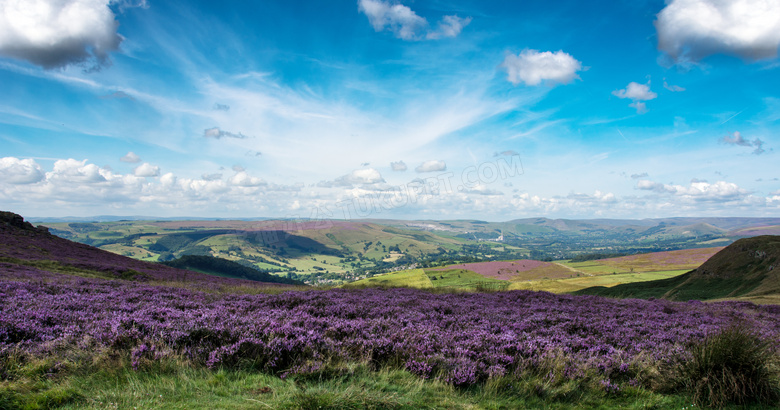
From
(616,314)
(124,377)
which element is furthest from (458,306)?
(124,377)

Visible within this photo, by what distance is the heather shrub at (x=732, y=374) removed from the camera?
5371 mm

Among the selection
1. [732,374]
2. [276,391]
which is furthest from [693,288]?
[276,391]

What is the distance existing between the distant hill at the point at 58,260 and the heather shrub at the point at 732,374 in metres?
24.6

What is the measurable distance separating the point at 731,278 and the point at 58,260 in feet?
209

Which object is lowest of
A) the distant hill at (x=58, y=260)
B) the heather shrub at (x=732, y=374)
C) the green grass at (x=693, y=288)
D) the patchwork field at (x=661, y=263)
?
the patchwork field at (x=661, y=263)

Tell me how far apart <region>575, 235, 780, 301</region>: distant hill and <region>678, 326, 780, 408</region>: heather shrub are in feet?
104

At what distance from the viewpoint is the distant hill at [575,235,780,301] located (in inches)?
1135

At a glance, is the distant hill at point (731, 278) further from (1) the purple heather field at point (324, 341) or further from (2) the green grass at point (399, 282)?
(1) the purple heather field at point (324, 341)

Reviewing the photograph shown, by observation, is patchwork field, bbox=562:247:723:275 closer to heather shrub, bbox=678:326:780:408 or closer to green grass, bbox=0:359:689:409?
heather shrub, bbox=678:326:780:408

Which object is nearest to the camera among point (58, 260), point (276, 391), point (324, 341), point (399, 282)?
point (276, 391)

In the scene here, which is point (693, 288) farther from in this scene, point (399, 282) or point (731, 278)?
point (399, 282)

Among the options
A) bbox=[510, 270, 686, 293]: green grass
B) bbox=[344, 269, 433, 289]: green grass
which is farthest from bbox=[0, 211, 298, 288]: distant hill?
bbox=[510, 270, 686, 293]: green grass

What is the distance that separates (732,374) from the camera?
18.1 ft

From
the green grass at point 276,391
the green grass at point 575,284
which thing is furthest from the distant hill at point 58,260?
the green grass at point 575,284
